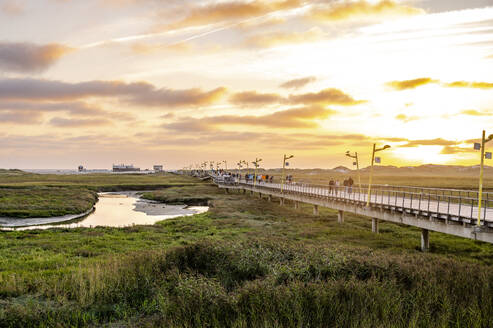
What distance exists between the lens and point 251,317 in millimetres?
8430

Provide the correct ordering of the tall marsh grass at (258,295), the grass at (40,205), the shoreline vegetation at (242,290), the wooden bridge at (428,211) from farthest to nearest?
the grass at (40,205) < the wooden bridge at (428,211) < the shoreline vegetation at (242,290) < the tall marsh grass at (258,295)

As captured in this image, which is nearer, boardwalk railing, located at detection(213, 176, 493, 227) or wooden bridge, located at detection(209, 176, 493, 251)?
wooden bridge, located at detection(209, 176, 493, 251)

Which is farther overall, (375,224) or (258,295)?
(375,224)

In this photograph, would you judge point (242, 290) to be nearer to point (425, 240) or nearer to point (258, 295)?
point (258, 295)

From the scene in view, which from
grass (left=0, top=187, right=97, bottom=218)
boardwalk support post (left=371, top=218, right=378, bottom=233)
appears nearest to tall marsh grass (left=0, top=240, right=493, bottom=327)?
boardwalk support post (left=371, top=218, right=378, bottom=233)

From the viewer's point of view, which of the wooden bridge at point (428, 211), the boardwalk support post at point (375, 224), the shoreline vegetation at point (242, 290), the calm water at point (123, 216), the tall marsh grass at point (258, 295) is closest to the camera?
the tall marsh grass at point (258, 295)

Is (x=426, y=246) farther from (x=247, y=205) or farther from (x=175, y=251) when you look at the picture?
(x=247, y=205)

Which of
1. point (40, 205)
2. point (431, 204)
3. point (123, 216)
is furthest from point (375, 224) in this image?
point (40, 205)

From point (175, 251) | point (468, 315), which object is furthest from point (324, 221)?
point (468, 315)

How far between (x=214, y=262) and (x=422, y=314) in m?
8.31

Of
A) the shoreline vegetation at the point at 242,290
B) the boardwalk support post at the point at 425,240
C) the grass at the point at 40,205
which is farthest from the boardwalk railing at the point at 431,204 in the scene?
the grass at the point at 40,205

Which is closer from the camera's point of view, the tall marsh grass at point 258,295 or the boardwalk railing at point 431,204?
the tall marsh grass at point 258,295

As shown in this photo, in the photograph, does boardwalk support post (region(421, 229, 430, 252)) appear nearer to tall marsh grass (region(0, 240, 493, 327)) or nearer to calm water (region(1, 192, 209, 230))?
tall marsh grass (region(0, 240, 493, 327))

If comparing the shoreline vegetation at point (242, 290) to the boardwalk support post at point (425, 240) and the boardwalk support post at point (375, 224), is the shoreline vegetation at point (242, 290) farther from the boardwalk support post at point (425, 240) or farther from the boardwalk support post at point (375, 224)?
the boardwalk support post at point (375, 224)
